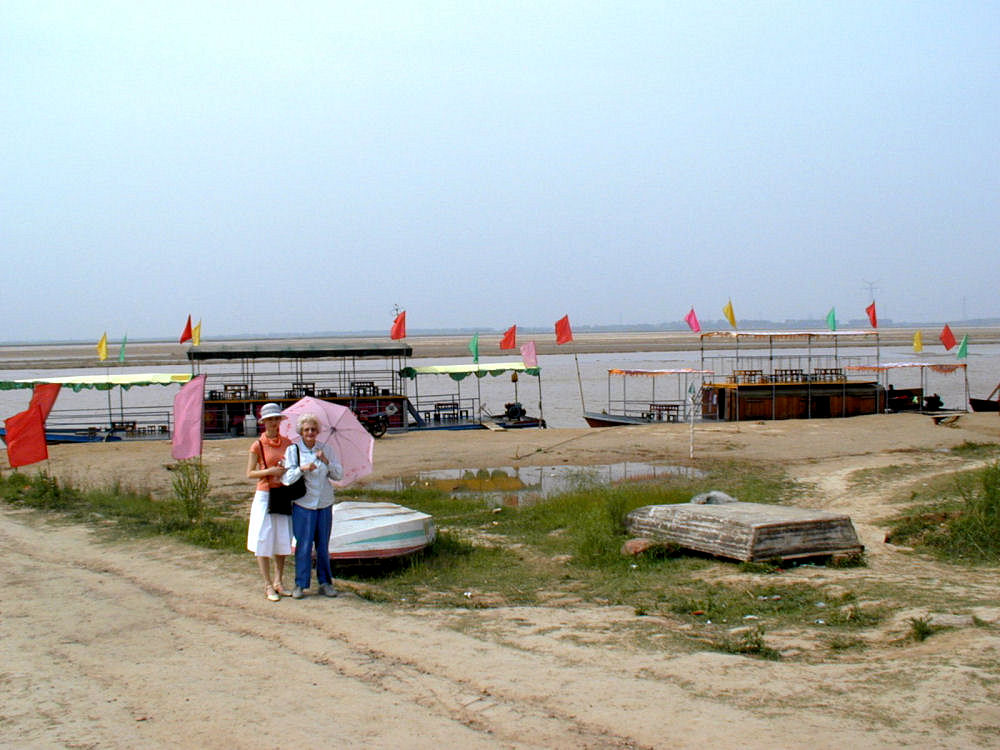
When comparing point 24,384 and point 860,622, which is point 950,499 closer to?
point 860,622

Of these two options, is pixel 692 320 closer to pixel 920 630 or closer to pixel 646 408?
pixel 646 408

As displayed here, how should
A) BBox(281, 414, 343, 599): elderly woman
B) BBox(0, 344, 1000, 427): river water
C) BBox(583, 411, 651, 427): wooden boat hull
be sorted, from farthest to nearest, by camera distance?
BBox(0, 344, 1000, 427): river water < BBox(583, 411, 651, 427): wooden boat hull < BBox(281, 414, 343, 599): elderly woman

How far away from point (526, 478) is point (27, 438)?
338 inches

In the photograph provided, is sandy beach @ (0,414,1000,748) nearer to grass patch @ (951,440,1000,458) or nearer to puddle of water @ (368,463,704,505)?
puddle of water @ (368,463,704,505)

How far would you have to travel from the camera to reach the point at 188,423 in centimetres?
1124

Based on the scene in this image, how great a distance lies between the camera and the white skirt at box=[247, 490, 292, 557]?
7.27 metres

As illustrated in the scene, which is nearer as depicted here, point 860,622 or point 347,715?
point 347,715

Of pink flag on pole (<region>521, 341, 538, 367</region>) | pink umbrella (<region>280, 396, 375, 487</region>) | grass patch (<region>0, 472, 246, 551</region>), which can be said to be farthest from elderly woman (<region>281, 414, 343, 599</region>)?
pink flag on pole (<region>521, 341, 538, 367</region>)

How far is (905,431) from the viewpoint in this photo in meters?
22.7

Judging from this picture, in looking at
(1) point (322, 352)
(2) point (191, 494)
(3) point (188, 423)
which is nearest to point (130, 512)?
(2) point (191, 494)

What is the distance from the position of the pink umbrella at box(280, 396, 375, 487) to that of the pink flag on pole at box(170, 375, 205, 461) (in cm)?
336

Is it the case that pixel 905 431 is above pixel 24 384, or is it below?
below

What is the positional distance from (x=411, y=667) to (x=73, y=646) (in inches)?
95.4

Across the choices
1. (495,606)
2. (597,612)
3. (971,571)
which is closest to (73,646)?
(495,606)
